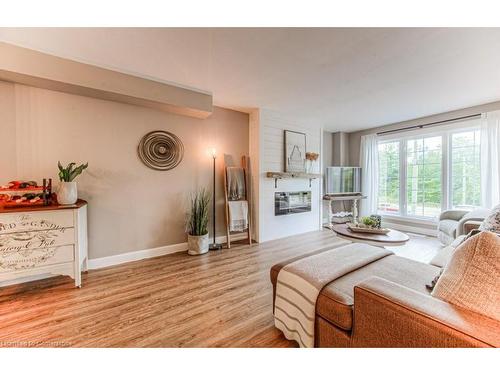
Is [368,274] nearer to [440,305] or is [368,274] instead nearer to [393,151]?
[440,305]

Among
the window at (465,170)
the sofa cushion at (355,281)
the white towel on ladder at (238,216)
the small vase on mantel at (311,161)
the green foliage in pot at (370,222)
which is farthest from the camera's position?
the small vase on mantel at (311,161)

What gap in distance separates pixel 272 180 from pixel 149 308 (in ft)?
8.95

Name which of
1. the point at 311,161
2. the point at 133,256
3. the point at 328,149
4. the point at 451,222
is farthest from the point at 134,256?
the point at 328,149

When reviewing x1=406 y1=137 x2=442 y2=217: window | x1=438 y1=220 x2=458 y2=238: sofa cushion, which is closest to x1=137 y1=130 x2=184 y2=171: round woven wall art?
x1=438 y1=220 x2=458 y2=238: sofa cushion

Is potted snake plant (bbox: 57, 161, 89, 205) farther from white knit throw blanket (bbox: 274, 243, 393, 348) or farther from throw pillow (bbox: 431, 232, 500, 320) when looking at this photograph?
throw pillow (bbox: 431, 232, 500, 320)

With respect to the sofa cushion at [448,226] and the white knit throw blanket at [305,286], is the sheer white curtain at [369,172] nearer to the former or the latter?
the sofa cushion at [448,226]

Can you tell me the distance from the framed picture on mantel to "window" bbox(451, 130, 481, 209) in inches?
110

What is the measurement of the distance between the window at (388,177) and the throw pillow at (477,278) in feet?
14.9

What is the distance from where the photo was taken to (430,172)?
4.19 meters

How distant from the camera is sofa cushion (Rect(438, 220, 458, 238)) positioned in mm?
2887

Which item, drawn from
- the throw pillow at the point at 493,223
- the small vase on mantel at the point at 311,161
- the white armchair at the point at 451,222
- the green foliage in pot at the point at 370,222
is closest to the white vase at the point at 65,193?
the green foliage in pot at the point at 370,222

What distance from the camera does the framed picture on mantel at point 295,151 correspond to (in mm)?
4008
